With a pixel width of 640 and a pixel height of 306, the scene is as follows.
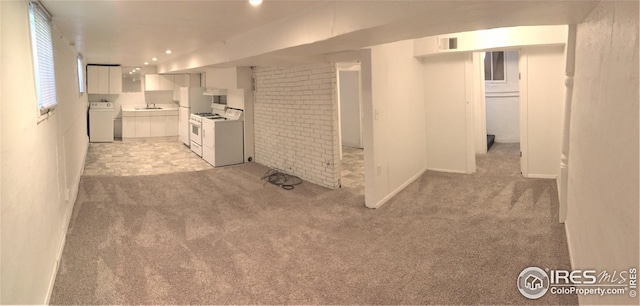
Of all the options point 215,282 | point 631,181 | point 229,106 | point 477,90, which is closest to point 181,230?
point 215,282

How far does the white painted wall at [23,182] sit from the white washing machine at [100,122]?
24.0ft

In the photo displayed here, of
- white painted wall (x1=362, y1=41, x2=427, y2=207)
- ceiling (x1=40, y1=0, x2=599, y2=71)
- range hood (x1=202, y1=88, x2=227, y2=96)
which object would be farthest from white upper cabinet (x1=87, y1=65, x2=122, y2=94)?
white painted wall (x1=362, y1=41, x2=427, y2=207)

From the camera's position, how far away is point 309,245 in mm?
3182

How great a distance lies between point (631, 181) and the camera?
3.95ft

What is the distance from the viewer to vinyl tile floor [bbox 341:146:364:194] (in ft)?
A: 17.5

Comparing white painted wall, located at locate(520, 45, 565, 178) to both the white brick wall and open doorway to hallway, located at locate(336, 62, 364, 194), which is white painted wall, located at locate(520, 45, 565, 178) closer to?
the white brick wall

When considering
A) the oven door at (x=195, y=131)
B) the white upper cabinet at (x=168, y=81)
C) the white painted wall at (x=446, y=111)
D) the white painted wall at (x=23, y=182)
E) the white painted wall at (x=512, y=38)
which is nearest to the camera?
the white painted wall at (x=23, y=182)

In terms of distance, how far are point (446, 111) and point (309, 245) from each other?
3670 millimetres

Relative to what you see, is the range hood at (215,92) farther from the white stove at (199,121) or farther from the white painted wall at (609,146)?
the white painted wall at (609,146)

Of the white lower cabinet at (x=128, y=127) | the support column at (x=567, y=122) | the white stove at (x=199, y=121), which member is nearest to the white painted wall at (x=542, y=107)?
the support column at (x=567, y=122)

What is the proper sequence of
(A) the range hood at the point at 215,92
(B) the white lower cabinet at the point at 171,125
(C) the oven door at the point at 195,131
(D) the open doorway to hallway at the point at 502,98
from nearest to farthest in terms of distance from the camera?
(C) the oven door at the point at 195,131, (A) the range hood at the point at 215,92, (D) the open doorway to hallway at the point at 502,98, (B) the white lower cabinet at the point at 171,125

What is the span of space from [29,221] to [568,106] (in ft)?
13.9

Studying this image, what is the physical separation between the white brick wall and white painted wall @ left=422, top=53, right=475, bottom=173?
1786 millimetres

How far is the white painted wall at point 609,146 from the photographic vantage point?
123 centimetres
